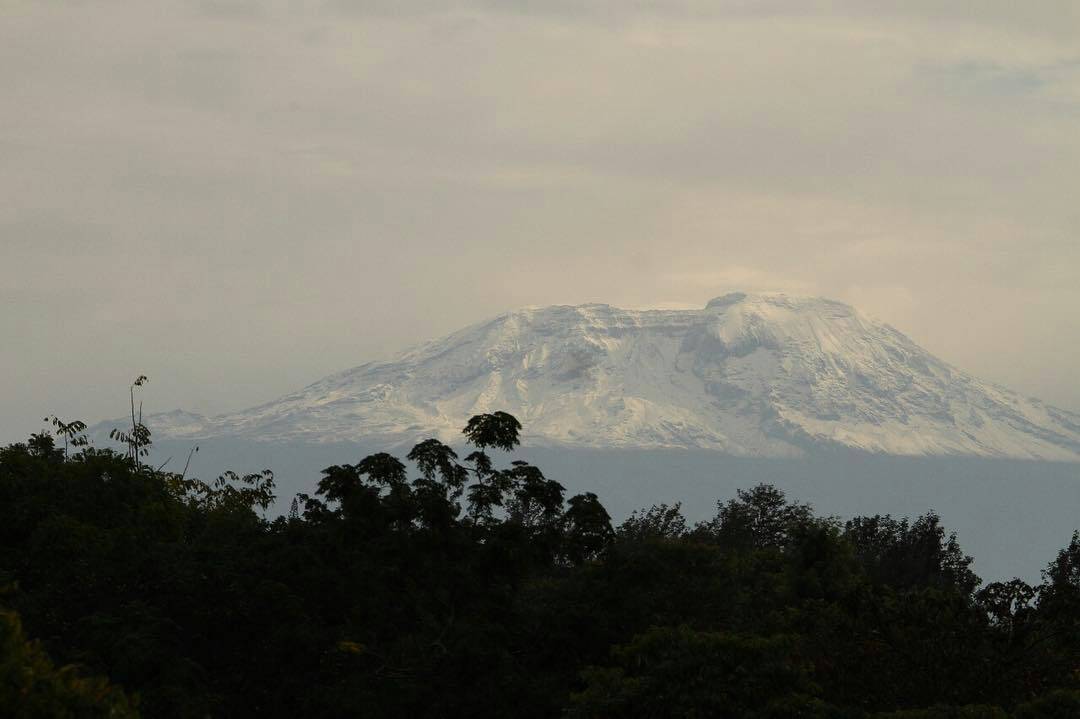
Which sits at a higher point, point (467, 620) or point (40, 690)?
point (467, 620)

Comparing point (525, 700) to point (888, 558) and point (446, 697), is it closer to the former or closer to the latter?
point (446, 697)

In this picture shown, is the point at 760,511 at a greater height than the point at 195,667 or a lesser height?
greater

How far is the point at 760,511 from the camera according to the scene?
323ft

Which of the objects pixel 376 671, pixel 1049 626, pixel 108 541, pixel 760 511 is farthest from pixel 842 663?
pixel 760 511

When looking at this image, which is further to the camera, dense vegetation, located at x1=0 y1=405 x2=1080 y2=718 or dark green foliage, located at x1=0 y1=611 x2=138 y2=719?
dense vegetation, located at x1=0 y1=405 x2=1080 y2=718

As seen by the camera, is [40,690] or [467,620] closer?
[40,690]

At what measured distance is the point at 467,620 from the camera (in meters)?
33.4

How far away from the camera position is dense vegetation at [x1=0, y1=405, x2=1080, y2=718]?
2934 centimetres

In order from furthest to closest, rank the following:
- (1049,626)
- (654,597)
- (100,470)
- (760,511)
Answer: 1. (760,511)
2. (100,470)
3. (654,597)
4. (1049,626)

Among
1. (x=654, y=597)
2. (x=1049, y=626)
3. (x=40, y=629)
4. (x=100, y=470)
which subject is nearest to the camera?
(x=1049, y=626)

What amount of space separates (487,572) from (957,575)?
7085 cm

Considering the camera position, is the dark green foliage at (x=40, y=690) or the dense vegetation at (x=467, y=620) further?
the dense vegetation at (x=467, y=620)

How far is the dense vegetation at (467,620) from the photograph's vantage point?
96.3 feet

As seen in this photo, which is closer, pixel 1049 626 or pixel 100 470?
pixel 1049 626
